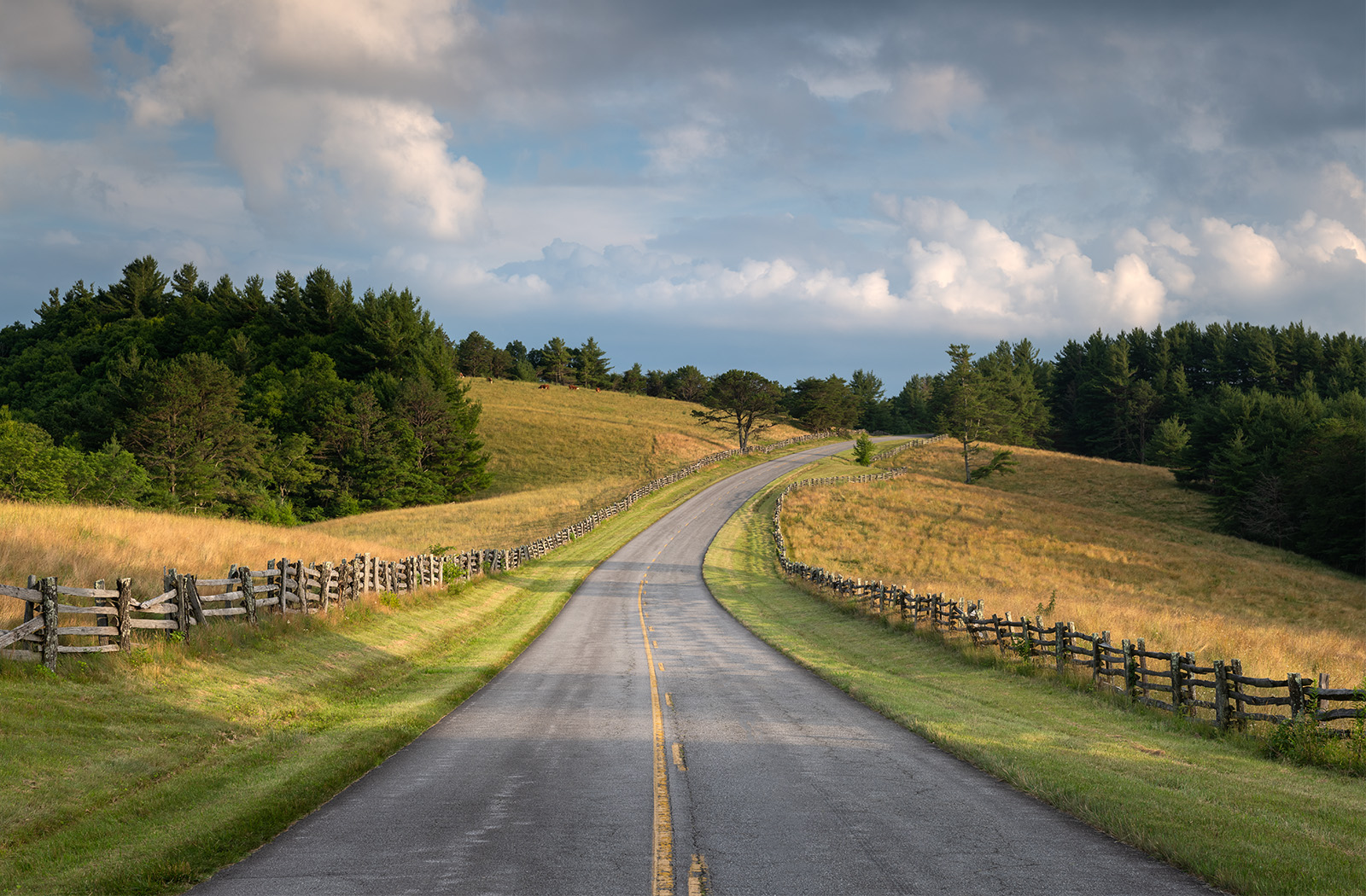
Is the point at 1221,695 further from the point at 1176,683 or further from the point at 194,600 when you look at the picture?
the point at 194,600

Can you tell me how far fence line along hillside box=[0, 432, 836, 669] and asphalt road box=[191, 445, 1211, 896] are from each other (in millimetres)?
5223

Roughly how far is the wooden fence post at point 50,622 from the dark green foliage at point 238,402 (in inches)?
1662

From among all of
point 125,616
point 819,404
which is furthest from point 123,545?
point 819,404

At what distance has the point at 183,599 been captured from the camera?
1460cm

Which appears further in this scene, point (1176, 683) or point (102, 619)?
point (1176, 683)

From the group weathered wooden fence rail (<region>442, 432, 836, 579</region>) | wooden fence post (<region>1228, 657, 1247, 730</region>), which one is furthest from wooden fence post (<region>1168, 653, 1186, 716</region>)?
weathered wooden fence rail (<region>442, 432, 836, 579</region>)

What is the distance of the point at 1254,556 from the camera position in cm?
5697

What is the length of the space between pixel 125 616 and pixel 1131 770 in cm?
1491

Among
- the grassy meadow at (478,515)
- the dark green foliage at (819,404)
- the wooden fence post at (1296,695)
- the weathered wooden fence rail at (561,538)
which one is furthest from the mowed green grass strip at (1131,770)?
the dark green foliage at (819,404)

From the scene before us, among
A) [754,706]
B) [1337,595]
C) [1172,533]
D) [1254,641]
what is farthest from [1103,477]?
[754,706]

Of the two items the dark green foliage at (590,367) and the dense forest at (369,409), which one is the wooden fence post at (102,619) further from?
the dark green foliage at (590,367)

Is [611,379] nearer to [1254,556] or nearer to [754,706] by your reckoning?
[1254,556]

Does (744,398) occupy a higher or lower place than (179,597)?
higher

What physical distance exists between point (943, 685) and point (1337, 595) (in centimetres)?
3871
